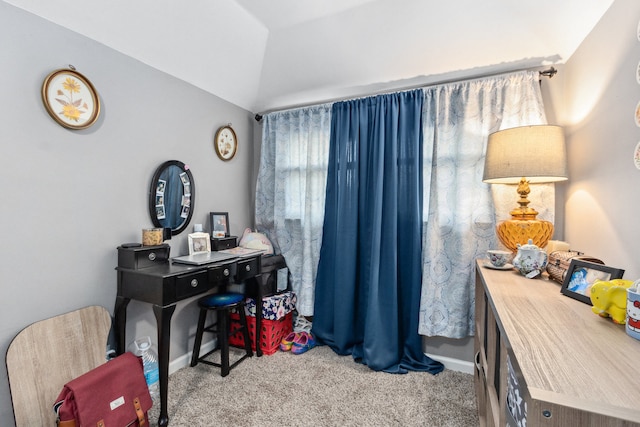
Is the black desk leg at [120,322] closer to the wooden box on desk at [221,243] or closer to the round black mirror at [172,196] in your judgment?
the round black mirror at [172,196]

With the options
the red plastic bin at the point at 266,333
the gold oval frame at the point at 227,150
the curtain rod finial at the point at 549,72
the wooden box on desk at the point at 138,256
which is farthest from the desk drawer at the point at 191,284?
the curtain rod finial at the point at 549,72

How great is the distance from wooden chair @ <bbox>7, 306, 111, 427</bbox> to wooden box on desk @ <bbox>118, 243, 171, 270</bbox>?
0.93ft

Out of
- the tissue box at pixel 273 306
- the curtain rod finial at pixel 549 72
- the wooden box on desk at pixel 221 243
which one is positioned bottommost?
the tissue box at pixel 273 306

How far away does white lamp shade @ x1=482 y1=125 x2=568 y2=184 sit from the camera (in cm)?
147

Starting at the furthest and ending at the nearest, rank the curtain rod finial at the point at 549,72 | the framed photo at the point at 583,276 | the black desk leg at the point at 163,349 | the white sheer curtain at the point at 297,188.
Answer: the white sheer curtain at the point at 297,188
the curtain rod finial at the point at 549,72
the black desk leg at the point at 163,349
the framed photo at the point at 583,276

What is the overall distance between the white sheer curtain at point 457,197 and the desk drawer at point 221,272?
→ 1.36 m

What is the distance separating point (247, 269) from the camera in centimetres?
220

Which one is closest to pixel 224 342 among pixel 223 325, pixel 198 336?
pixel 223 325

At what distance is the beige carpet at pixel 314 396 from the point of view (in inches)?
65.6

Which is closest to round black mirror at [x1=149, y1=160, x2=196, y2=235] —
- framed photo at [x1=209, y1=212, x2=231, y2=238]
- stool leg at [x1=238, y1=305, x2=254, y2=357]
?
framed photo at [x1=209, y1=212, x2=231, y2=238]

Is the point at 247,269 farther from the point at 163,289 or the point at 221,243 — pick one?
the point at 163,289

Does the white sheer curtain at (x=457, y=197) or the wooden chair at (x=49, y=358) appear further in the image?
the white sheer curtain at (x=457, y=197)

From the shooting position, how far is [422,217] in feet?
7.19

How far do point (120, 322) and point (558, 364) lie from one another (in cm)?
206
